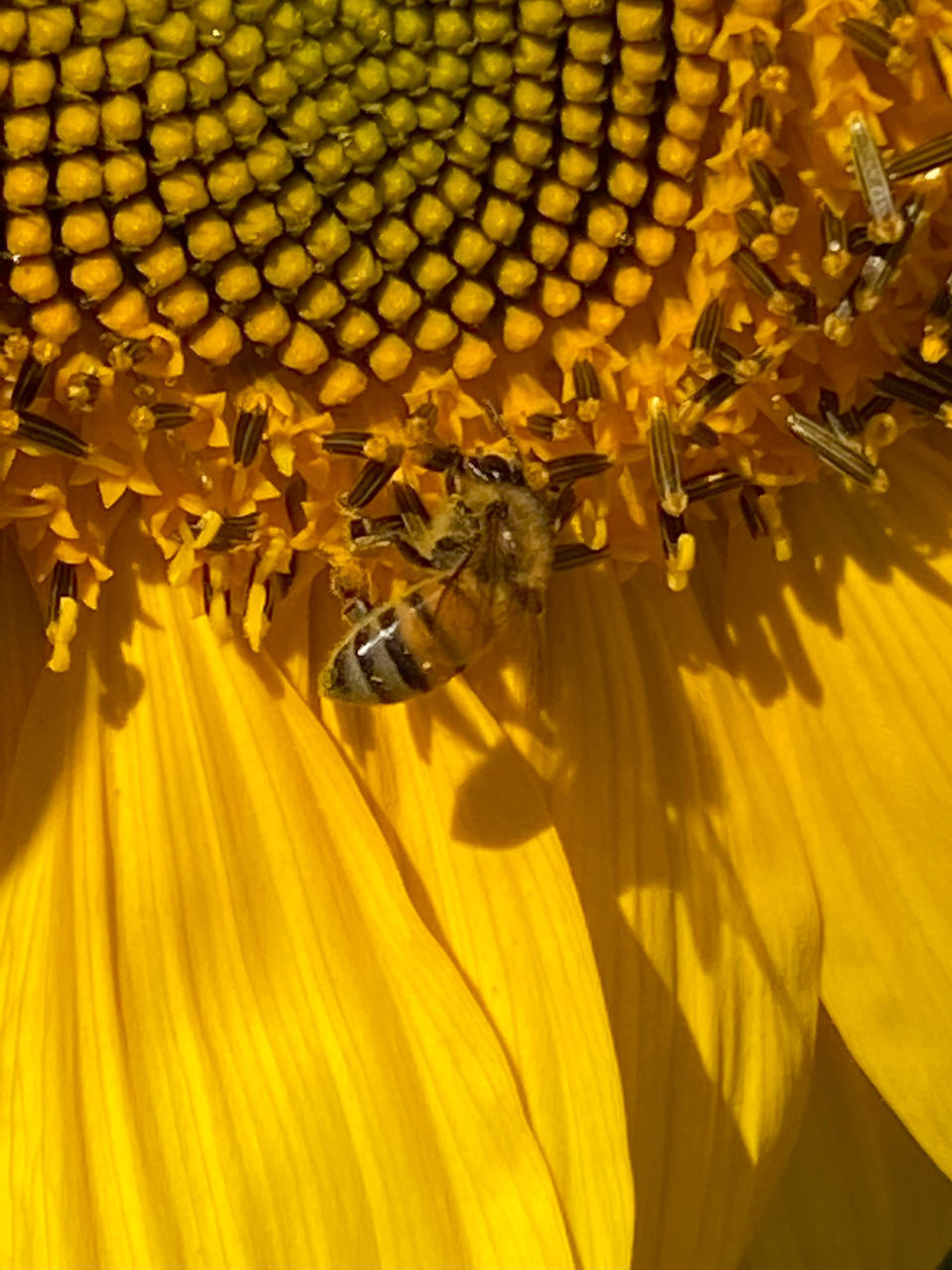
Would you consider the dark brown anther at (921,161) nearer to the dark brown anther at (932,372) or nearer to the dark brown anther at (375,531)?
the dark brown anther at (932,372)

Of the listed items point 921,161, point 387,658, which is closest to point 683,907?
point 387,658

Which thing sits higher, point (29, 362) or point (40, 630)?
point (29, 362)

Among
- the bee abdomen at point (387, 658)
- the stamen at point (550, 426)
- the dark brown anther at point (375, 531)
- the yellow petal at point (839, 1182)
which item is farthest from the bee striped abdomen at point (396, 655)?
the yellow petal at point (839, 1182)

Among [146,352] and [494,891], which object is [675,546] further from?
[146,352]

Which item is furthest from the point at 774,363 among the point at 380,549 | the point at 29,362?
the point at 29,362

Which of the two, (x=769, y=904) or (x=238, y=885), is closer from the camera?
(x=238, y=885)

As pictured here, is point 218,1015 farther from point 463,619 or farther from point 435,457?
point 435,457
